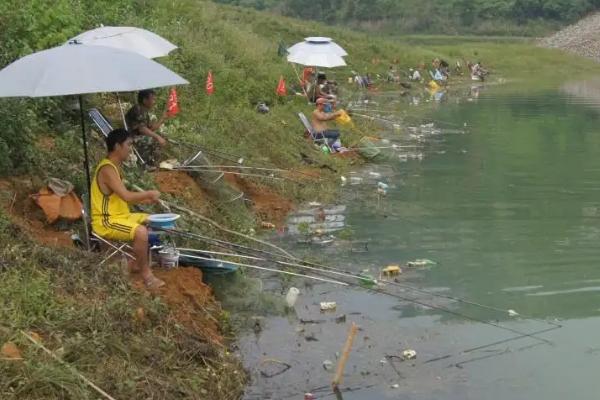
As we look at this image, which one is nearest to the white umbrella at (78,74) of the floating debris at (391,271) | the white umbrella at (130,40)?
the white umbrella at (130,40)

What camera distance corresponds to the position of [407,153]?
17.8 meters

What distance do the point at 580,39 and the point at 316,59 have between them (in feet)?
178

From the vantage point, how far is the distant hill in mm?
81000

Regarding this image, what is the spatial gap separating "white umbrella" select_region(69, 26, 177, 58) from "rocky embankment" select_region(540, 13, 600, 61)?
173 ft

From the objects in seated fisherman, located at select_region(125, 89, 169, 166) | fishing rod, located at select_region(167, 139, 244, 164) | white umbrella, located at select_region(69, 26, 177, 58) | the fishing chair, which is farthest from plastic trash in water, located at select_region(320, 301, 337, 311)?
the fishing chair

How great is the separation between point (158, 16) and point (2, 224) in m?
14.5

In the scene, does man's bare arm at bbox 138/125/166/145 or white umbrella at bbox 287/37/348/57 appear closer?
man's bare arm at bbox 138/125/166/145

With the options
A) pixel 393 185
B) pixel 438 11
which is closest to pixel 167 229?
pixel 393 185

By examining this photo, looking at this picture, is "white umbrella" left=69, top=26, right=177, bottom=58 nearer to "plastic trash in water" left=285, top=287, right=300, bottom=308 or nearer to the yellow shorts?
the yellow shorts

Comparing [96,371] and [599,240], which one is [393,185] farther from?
[96,371]

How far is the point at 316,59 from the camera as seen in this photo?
16.9 metres

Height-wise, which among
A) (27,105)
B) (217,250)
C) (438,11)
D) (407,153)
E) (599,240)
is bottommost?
(438,11)

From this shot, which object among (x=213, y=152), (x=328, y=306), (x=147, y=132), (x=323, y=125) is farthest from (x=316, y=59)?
(x=328, y=306)

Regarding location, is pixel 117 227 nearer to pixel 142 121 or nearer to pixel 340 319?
pixel 340 319
